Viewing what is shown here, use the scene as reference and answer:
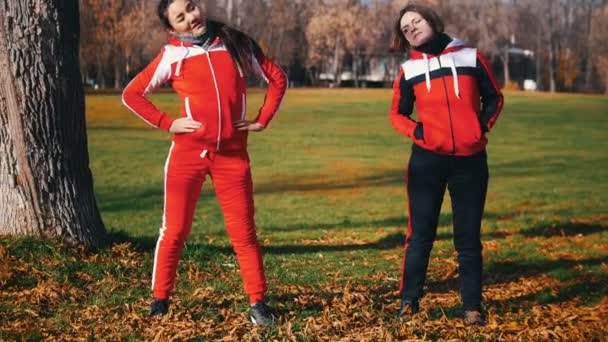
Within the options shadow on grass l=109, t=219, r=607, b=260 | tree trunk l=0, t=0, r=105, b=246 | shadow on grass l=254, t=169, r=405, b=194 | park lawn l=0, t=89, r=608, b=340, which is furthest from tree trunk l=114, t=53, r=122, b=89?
tree trunk l=0, t=0, r=105, b=246

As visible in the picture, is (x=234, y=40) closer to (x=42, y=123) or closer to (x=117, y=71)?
(x=42, y=123)

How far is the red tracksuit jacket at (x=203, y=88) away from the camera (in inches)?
184

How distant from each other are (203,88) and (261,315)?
1462 millimetres

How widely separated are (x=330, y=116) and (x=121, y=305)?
3674 cm

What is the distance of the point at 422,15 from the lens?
488 centimetres

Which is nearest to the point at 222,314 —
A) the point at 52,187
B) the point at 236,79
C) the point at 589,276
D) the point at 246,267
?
the point at 246,267

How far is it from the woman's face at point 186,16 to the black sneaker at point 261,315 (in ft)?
5.76

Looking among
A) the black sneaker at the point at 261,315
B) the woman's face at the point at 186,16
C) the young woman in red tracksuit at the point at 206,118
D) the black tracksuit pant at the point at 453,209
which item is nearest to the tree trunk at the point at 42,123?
the young woman in red tracksuit at the point at 206,118

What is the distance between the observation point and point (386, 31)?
89125 millimetres

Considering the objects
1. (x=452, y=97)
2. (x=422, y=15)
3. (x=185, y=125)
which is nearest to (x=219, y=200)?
(x=185, y=125)

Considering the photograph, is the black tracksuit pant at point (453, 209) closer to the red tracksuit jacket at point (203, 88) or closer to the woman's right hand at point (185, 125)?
the red tracksuit jacket at point (203, 88)

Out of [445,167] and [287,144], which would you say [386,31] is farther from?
[445,167]

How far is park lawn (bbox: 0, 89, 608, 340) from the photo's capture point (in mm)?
4824

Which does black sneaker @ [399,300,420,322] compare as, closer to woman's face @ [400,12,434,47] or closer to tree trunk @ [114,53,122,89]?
woman's face @ [400,12,434,47]
